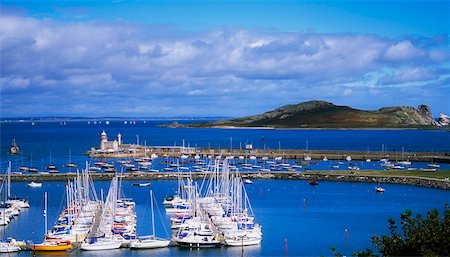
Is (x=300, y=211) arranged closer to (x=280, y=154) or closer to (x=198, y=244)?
(x=198, y=244)

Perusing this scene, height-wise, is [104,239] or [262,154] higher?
[262,154]

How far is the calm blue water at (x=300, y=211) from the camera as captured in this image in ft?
126

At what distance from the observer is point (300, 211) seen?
5156 centimetres

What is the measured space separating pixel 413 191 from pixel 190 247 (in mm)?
31663

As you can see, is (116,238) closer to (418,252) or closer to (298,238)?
(298,238)

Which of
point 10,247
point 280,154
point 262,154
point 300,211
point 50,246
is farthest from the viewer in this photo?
point 262,154

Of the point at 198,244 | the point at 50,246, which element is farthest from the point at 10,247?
the point at 198,244

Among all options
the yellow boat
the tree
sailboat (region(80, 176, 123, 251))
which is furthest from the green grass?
the tree

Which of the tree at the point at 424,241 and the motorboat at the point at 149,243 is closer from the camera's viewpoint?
the tree at the point at 424,241

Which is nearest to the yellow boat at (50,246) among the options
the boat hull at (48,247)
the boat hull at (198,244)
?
the boat hull at (48,247)

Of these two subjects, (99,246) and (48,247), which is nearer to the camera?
(48,247)

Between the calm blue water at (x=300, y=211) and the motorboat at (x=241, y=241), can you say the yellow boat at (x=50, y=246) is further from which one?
the motorboat at (x=241, y=241)

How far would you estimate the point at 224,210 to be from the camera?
153 feet

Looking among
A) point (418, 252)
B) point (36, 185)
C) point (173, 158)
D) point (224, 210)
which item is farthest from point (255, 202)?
point (173, 158)
